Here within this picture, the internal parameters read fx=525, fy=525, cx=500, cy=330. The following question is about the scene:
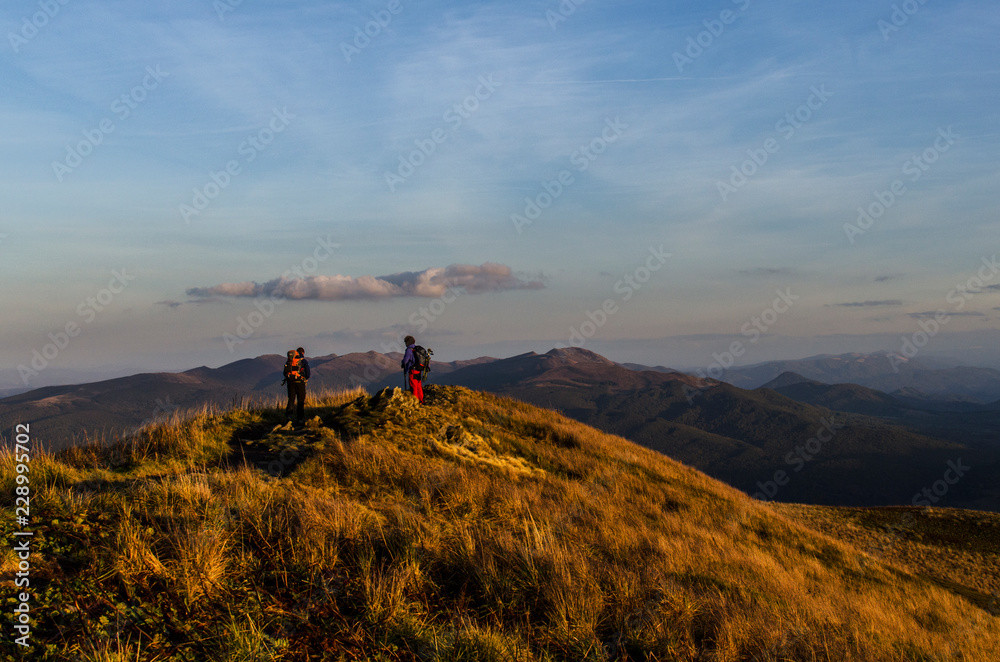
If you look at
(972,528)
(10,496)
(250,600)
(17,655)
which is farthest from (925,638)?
(972,528)

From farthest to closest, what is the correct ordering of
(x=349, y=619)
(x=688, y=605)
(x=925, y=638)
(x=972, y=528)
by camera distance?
1. (x=972, y=528)
2. (x=925, y=638)
3. (x=688, y=605)
4. (x=349, y=619)

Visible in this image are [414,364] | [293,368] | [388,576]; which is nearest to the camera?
[388,576]

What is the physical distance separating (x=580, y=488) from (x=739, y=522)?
6.07 meters

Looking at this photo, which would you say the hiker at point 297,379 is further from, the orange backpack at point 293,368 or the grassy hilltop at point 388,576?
the grassy hilltop at point 388,576

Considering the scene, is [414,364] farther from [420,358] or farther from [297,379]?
[297,379]

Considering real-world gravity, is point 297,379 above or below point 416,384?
above

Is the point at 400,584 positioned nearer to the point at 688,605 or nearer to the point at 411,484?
→ the point at 688,605

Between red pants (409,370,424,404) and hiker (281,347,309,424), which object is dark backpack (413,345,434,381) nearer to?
red pants (409,370,424,404)

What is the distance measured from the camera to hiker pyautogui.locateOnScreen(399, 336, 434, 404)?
17.4 meters

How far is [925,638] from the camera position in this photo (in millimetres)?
8156

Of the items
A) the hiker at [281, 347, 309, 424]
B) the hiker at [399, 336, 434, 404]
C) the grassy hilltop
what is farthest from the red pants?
the grassy hilltop

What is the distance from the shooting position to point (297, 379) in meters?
15.2

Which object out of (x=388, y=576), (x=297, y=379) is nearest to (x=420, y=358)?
(x=297, y=379)

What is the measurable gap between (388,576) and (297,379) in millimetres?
11098
